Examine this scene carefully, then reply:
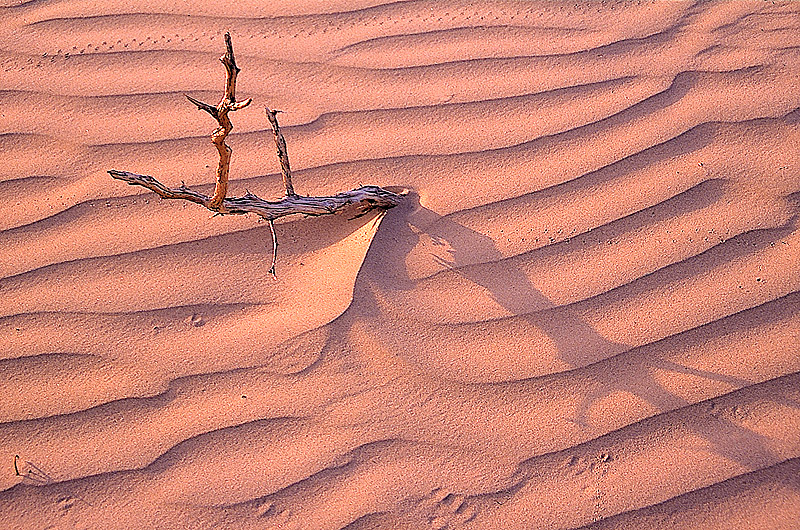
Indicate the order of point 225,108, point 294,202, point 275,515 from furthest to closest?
point 294,202 → point 275,515 → point 225,108

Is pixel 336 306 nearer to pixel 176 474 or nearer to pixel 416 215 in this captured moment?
pixel 416 215

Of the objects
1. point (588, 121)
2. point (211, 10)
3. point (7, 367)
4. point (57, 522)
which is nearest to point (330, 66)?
point (211, 10)

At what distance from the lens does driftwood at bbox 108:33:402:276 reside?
1334mm

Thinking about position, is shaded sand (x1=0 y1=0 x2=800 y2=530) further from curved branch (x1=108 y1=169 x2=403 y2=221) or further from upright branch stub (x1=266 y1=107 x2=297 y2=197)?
upright branch stub (x1=266 y1=107 x2=297 y2=197)

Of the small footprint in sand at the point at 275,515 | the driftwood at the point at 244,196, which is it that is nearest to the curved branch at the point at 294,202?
the driftwood at the point at 244,196

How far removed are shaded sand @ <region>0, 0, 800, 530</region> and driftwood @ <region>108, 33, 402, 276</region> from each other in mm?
74

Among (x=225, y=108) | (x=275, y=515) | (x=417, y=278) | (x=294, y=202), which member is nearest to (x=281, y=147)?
(x=294, y=202)

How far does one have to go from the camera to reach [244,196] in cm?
191

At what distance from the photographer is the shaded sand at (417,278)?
5.60 ft

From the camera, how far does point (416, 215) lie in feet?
6.89

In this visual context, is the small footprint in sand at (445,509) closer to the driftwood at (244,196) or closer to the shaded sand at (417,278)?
the shaded sand at (417,278)

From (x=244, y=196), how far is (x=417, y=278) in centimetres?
49

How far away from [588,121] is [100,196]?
56.7 inches

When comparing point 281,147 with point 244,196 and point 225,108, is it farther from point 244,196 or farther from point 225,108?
point 225,108
